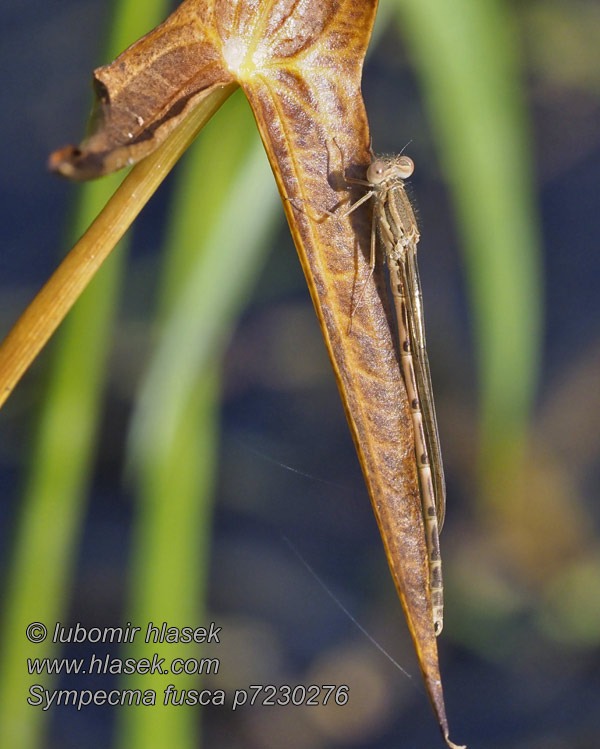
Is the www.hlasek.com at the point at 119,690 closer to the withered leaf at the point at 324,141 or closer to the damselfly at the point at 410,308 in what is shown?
the damselfly at the point at 410,308

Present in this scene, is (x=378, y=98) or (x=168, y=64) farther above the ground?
(x=378, y=98)

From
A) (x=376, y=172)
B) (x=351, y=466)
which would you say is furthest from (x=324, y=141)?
(x=351, y=466)

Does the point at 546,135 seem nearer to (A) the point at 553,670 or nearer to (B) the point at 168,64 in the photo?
(A) the point at 553,670

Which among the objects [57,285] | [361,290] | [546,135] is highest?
[546,135]

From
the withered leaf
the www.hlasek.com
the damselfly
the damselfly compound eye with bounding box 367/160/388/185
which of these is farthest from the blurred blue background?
the withered leaf

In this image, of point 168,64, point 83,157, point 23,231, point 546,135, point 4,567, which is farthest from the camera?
point 546,135

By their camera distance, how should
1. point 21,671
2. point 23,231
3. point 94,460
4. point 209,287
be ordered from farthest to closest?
point 23,231 < point 94,460 < point 209,287 < point 21,671

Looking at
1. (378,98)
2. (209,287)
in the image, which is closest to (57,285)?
(209,287)

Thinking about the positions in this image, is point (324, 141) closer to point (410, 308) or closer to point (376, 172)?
point (376, 172)
